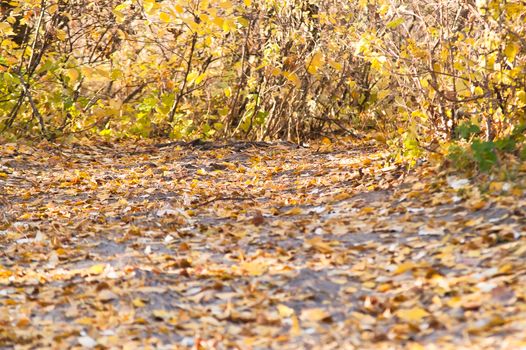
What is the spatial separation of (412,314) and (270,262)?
1.22 meters

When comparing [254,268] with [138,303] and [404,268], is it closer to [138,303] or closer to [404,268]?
[138,303]

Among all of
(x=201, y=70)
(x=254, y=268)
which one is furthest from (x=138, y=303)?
(x=201, y=70)

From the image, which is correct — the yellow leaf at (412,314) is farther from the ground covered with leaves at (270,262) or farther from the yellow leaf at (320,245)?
the yellow leaf at (320,245)

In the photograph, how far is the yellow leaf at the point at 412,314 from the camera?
334 cm

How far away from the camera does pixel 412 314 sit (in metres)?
3.37

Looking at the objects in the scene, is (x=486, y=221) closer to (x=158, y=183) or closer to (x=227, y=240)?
(x=227, y=240)

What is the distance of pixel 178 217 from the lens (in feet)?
18.9

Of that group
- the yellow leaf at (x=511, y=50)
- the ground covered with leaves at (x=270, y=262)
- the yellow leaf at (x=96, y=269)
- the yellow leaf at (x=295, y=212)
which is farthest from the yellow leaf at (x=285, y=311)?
the yellow leaf at (x=511, y=50)

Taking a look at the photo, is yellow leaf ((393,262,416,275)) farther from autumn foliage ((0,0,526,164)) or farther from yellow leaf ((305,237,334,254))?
autumn foliage ((0,0,526,164))

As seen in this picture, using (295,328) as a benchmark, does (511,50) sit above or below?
above

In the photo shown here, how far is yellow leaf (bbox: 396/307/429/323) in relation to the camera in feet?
11.0

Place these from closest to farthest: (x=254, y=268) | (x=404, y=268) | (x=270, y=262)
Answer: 1. (x=404, y=268)
2. (x=254, y=268)
3. (x=270, y=262)

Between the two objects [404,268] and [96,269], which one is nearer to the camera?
[404,268]

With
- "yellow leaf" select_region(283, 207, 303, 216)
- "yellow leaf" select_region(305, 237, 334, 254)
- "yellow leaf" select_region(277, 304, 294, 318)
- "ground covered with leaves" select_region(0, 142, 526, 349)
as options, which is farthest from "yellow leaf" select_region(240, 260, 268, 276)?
"yellow leaf" select_region(283, 207, 303, 216)
